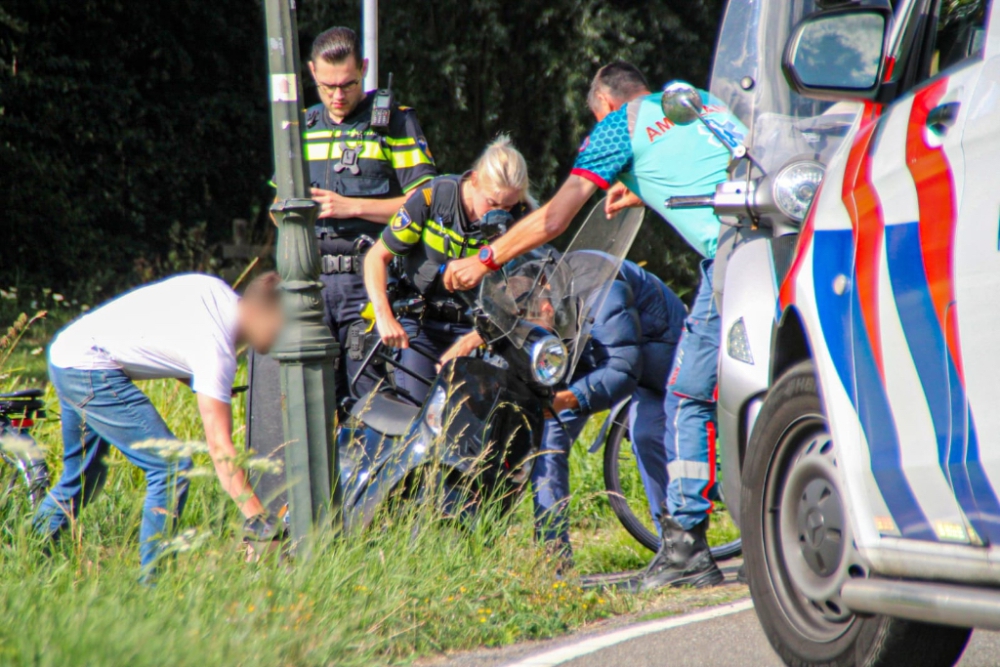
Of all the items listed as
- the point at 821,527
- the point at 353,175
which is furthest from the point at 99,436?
the point at 821,527

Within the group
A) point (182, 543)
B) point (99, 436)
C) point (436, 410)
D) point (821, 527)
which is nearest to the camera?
point (821, 527)

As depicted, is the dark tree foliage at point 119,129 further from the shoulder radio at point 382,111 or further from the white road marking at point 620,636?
the white road marking at point 620,636

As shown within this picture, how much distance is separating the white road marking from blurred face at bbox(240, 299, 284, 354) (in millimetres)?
1542

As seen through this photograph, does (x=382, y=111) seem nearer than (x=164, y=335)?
No

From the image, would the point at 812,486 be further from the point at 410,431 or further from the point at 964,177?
the point at 410,431

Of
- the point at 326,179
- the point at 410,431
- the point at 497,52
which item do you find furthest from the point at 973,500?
the point at 497,52

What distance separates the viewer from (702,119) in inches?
163

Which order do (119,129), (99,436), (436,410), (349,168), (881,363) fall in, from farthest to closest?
(119,129)
(349,168)
(99,436)
(436,410)
(881,363)

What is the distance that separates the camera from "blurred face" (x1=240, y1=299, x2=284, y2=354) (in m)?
4.59

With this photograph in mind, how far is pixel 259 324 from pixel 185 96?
1240cm

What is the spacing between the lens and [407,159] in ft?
19.7

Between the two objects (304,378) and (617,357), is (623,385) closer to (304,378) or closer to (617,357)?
(617,357)

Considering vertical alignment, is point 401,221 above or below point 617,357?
above

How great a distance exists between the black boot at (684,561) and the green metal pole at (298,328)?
1.42 metres
